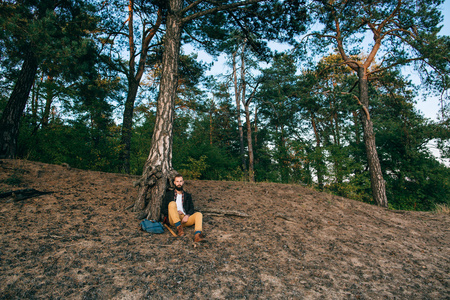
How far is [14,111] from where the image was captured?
6457mm

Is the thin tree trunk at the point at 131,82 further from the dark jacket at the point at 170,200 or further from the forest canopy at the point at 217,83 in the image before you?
the dark jacket at the point at 170,200

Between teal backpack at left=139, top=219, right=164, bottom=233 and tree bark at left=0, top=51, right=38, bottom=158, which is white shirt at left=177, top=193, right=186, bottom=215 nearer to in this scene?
teal backpack at left=139, top=219, right=164, bottom=233

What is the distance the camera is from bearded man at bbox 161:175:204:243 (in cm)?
396

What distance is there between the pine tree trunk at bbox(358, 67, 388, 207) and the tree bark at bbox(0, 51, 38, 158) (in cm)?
1184

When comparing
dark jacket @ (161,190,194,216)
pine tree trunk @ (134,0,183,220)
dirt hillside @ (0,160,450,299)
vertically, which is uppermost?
pine tree trunk @ (134,0,183,220)

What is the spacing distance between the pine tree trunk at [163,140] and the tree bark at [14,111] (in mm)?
4532

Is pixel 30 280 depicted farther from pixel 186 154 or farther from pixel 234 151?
pixel 234 151

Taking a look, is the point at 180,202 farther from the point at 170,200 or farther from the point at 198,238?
the point at 198,238

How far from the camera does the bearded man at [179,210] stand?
3.96m

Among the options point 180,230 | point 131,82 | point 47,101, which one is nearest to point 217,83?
point 131,82

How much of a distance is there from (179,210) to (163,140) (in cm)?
164

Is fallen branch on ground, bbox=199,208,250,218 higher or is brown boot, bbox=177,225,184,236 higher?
fallen branch on ground, bbox=199,208,250,218

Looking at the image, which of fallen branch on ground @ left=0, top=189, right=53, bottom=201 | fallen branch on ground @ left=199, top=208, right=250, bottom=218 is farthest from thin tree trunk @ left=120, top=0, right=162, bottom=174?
fallen branch on ground @ left=199, top=208, right=250, bottom=218

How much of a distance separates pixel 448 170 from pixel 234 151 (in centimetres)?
1653
